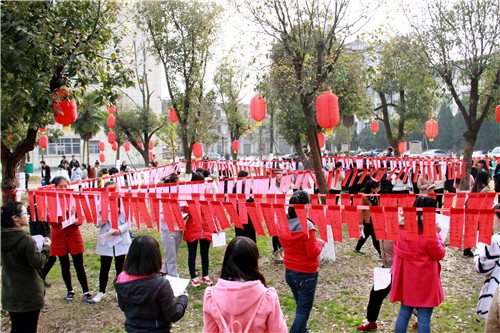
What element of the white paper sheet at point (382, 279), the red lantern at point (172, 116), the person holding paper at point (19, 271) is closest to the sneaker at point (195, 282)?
the person holding paper at point (19, 271)

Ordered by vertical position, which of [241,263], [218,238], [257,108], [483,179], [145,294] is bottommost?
[218,238]

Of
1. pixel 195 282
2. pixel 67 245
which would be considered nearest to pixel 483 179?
pixel 195 282

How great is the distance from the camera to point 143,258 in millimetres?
2736

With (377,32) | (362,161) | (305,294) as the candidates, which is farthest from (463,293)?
(362,161)

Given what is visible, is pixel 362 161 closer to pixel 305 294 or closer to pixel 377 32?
pixel 377 32

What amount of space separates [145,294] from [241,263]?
821 millimetres

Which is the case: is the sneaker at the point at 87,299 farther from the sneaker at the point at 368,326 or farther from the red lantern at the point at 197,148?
the red lantern at the point at 197,148

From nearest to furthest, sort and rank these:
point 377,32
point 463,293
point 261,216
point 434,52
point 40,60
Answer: point 261,216 → point 40,60 → point 463,293 → point 377,32 → point 434,52

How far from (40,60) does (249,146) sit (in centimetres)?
7334

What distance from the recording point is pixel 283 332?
2.32 metres

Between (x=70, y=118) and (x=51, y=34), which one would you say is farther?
(x=70, y=118)

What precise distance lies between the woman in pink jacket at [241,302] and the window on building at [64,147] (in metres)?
45.3

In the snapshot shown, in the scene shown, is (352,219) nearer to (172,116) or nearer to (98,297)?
(98,297)

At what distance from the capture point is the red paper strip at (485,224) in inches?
147
